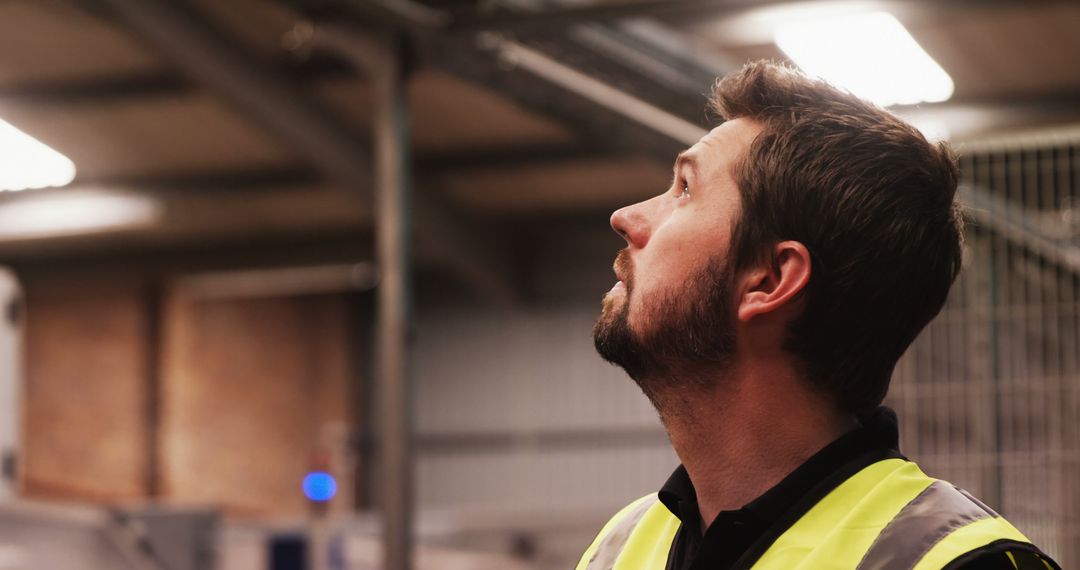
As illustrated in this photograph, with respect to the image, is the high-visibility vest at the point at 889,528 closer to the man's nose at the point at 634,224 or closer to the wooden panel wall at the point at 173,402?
the man's nose at the point at 634,224

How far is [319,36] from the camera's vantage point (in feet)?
24.2

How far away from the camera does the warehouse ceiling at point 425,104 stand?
6.25 meters

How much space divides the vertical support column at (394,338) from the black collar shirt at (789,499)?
211 inches

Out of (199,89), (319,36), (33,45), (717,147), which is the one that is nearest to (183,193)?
(199,89)

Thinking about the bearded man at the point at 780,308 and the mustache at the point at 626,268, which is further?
the mustache at the point at 626,268

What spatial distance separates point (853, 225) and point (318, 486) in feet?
28.1

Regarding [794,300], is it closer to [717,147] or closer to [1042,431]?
[717,147]

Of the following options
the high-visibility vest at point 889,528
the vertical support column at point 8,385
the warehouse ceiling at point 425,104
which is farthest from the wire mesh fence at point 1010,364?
the vertical support column at point 8,385

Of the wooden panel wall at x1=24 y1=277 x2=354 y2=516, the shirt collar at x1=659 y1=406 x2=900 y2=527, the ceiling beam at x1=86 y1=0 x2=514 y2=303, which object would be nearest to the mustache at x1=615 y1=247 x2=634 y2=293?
the shirt collar at x1=659 y1=406 x2=900 y2=527

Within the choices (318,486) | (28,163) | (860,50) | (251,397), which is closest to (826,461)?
(860,50)

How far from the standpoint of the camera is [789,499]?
1550mm

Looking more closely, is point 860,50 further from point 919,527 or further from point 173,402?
point 173,402

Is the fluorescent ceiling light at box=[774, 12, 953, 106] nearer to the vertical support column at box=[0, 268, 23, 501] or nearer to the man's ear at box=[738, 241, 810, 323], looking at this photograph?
the vertical support column at box=[0, 268, 23, 501]

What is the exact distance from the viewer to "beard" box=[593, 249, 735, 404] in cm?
164
